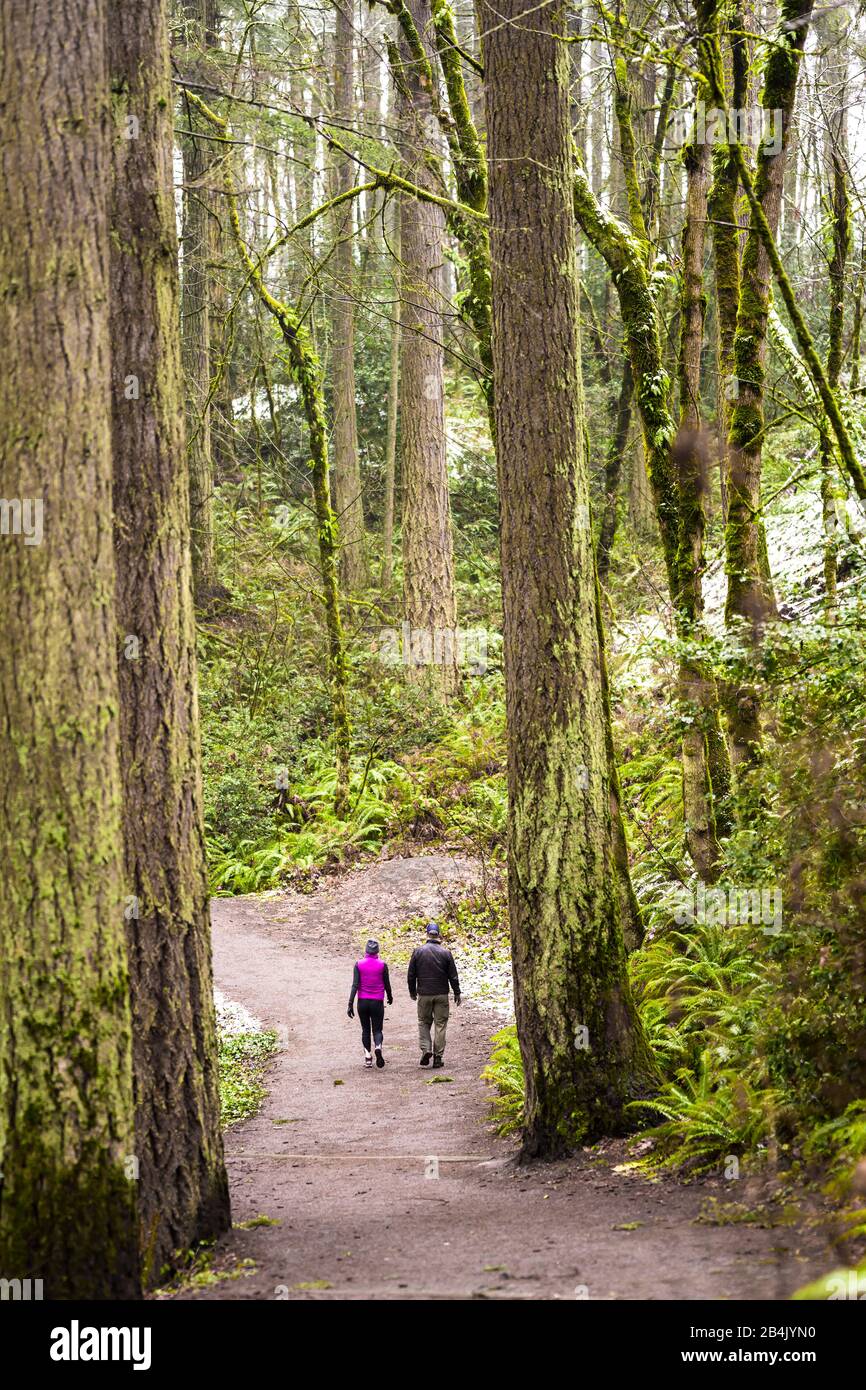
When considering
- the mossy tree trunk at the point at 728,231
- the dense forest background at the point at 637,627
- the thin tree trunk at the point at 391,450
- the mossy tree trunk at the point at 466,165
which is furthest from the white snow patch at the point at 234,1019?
the thin tree trunk at the point at 391,450

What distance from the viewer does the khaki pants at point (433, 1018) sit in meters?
11.2

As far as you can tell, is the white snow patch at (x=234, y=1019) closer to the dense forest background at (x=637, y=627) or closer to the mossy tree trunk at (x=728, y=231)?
the dense forest background at (x=637, y=627)

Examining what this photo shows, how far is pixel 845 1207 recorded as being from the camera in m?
5.22

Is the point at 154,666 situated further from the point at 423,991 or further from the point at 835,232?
the point at 835,232

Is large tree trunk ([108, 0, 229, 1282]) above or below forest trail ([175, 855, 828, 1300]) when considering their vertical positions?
above

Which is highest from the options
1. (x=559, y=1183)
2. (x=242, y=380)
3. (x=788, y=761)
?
(x=242, y=380)

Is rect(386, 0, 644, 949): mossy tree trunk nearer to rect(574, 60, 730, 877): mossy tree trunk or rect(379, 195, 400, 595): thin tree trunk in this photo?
rect(574, 60, 730, 877): mossy tree trunk

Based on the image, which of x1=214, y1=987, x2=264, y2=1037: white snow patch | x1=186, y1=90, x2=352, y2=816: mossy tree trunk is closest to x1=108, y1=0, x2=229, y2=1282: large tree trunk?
x1=214, y1=987, x2=264, y2=1037: white snow patch

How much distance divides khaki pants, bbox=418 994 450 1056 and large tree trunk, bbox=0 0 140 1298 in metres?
6.49

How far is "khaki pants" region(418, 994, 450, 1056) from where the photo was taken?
11.2 metres
